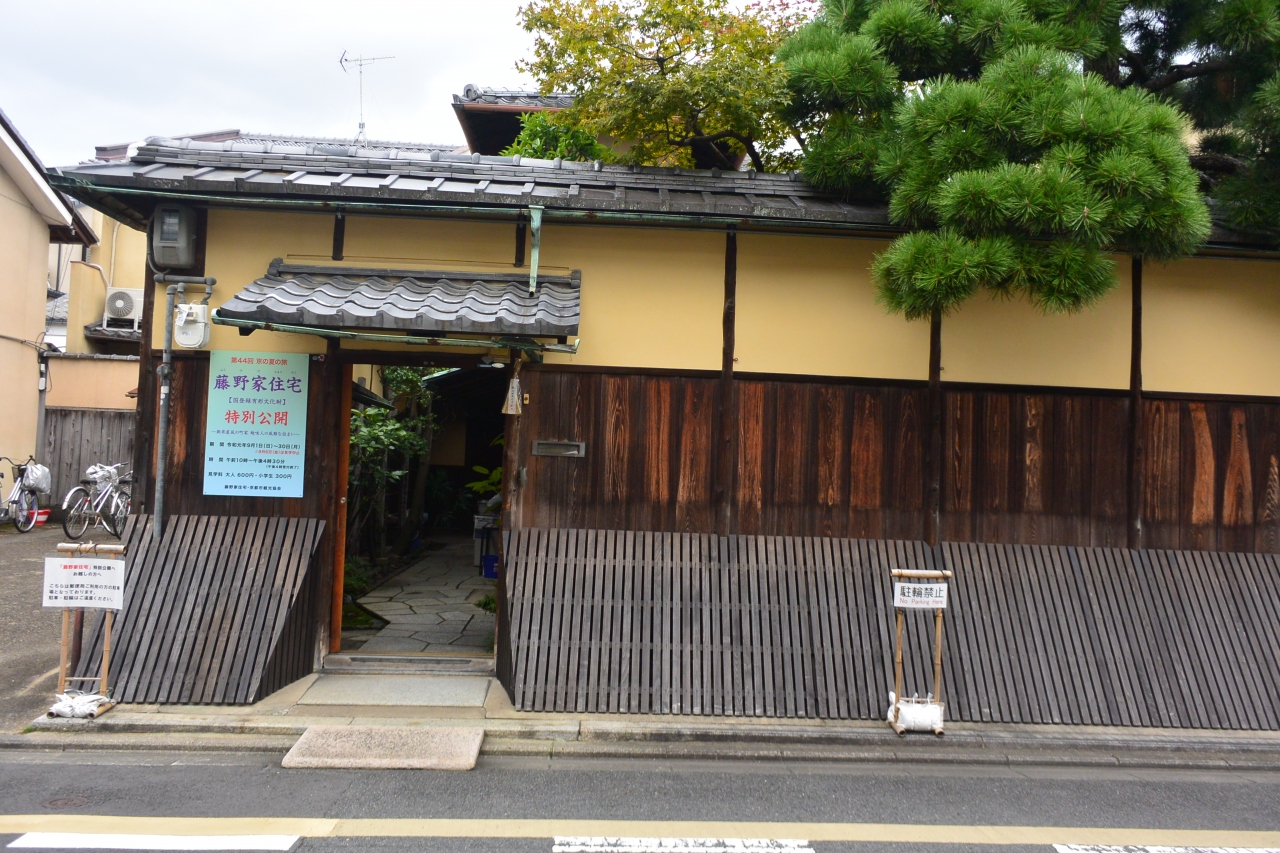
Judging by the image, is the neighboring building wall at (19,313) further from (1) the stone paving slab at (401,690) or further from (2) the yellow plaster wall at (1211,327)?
(2) the yellow plaster wall at (1211,327)

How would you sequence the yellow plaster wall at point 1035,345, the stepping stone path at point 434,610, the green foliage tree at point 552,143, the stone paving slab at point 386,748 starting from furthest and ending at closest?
the green foliage tree at point 552,143 < the stepping stone path at point 434,610 < the yellow plaster wall at point 1035,345 < the stone paving slab at point 386,748

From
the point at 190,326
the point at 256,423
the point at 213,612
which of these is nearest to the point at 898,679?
the point at 213,612

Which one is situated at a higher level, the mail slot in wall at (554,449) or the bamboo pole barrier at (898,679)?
the mail slot in wall at (554,449)

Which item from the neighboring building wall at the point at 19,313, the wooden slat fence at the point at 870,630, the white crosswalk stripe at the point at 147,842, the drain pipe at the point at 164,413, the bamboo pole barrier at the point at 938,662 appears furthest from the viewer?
the neighboring building wall at the point at 19,313

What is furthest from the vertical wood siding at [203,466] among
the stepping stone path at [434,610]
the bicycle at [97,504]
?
the bicycle at [97,504]

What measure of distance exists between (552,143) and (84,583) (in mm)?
9497

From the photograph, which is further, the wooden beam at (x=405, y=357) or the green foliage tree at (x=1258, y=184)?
the wooden beam at (x=405, y=357)

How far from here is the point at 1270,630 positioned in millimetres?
6863

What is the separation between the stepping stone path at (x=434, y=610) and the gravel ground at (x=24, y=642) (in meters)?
2.69

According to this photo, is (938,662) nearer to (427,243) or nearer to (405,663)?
(405,663)

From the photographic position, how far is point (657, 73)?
31.1ft

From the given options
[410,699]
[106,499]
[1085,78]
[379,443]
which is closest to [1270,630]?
[1085,78]

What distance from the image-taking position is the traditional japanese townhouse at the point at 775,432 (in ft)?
21.9

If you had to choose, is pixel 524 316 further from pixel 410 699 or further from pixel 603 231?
pixel 410 699
